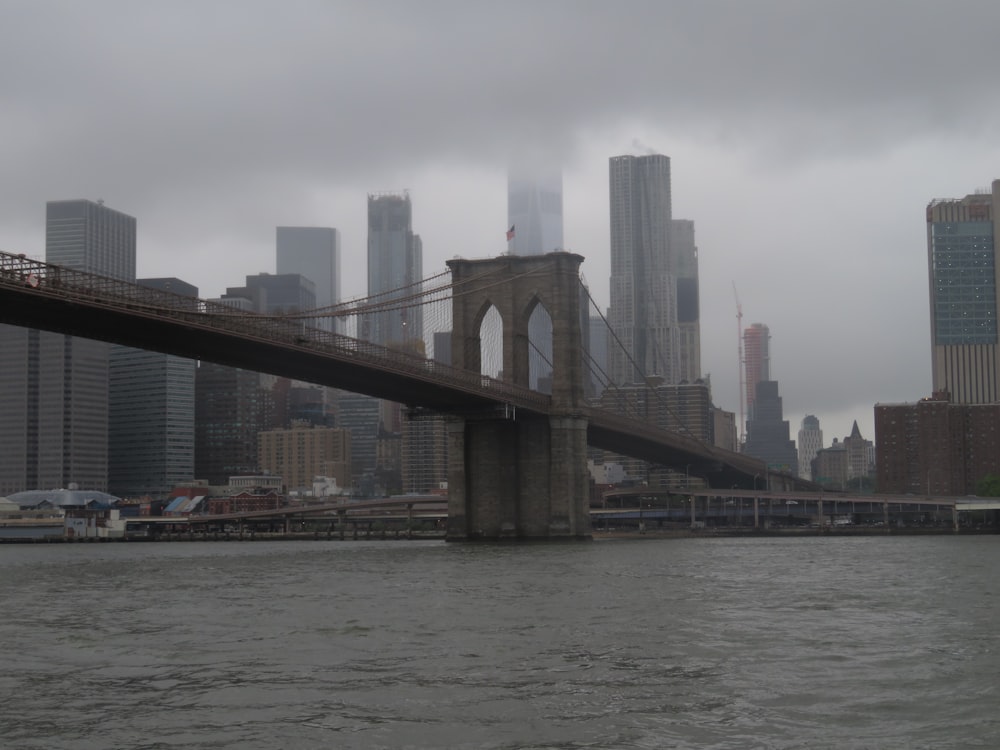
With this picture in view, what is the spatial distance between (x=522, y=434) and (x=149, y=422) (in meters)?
138

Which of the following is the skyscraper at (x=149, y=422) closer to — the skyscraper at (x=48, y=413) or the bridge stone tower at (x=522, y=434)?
the skyscraper at (x=48, y=413)

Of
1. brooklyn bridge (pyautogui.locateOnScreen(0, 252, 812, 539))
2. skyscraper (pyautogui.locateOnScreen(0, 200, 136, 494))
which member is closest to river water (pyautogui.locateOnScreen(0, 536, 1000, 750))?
brooklyn bridge (pyautogui.locateOnScreen(0, 252, 812, 539))

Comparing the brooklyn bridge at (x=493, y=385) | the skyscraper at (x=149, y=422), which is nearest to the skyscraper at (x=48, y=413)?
the skyscraper at (x=149, y=422)

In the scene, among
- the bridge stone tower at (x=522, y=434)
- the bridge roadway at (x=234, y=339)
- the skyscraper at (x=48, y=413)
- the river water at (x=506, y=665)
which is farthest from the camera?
the skyscraper at (x=48, y=413)

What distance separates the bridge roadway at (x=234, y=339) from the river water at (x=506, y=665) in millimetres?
12976

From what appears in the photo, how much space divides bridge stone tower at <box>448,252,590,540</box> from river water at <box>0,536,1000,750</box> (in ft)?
110

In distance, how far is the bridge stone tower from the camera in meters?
68.4

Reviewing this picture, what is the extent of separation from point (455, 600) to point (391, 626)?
5.72 metres

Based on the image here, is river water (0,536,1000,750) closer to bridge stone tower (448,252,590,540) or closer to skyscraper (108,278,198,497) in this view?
bridge stone tower (448,252,590,540)

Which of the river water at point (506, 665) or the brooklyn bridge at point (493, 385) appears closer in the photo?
the river water at point (506, 665)

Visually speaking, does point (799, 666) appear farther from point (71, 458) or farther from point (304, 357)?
point (71, 458)

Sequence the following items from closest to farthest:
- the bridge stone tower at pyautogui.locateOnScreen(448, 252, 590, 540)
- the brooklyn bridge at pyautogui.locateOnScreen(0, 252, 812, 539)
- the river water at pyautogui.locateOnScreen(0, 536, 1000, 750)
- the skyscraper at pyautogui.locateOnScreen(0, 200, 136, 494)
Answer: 1. the river water at pyautogui.locateOnScreen(0, 536, 1000, 750)
2. the brooklyn bridge at pyautogui.locateOnScreen(0, 252, 812, 539)
3. the bridge stone tower at pyautogui.locateOnScreen(448, 252, 590, 540)
4. the skyscraper at pyautogui.locateOnScreen(0, 200, 136, 494)

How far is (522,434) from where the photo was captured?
69875mm

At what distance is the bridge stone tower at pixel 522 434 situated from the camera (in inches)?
2692
